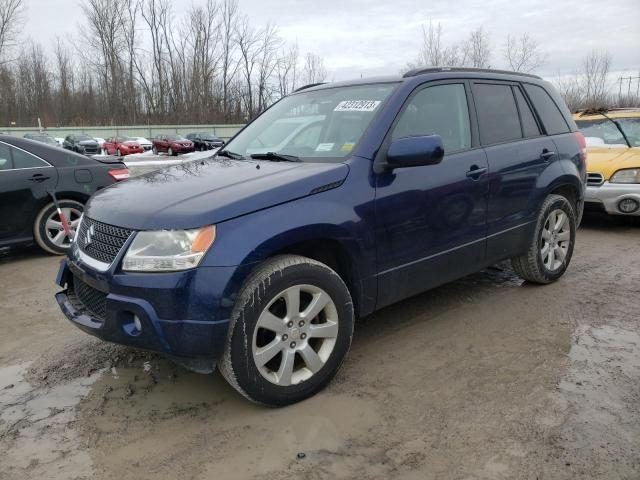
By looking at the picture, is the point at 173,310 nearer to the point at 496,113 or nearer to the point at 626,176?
the point at 496,113

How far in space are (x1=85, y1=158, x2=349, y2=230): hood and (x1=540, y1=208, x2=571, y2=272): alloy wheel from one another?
2.43m

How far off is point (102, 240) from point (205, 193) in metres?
0.62

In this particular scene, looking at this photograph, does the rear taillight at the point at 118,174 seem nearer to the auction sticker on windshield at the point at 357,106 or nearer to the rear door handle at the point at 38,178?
the rear door handle at the point at 38,178

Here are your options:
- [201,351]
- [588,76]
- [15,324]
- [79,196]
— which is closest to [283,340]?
[201,351]

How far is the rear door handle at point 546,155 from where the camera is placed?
4.29m

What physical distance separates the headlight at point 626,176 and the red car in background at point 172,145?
3256cm

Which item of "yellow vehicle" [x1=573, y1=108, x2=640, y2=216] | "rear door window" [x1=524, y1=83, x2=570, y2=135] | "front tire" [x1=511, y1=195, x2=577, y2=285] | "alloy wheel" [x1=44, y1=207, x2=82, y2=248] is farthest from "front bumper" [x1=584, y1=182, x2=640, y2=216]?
"alloy wheel" [x1=44, y1=207, x2=82, y2=248]

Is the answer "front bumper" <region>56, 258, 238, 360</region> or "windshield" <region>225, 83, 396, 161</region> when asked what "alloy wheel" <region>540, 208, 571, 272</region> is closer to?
"windshield" <region>225, 83, 396, 161</region>

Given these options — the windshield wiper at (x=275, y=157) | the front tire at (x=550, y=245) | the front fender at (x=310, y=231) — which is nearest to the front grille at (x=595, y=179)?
the front tire at (x=550, y=245)

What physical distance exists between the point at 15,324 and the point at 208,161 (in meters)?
2.08

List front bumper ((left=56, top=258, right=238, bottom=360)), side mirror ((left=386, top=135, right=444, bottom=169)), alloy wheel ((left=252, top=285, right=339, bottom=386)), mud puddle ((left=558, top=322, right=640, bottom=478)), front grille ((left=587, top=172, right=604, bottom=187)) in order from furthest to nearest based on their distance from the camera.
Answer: front grille ((left=587, top=172, right=604, bottom=187)) < side mirror ((left=386, top=135, right=444, bottom=169)) < alloy wheel ((left=252, top=285, right=339, bottom=386)) < front bumper ((left=56, top=258, right=238, bottom=360)) < mud puddle ((left=558, top=322, right=640, bottom=478))

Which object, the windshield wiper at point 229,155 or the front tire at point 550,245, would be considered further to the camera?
the front tire at point 550,245

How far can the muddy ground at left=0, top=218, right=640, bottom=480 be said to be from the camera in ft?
7.69

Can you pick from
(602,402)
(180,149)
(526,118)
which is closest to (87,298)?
(602,402)
